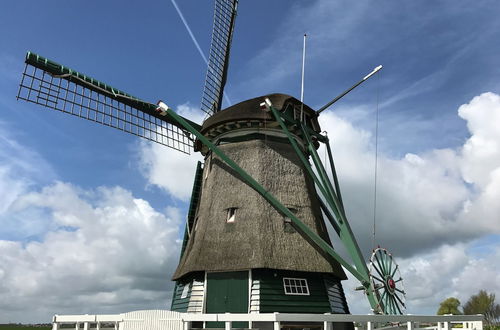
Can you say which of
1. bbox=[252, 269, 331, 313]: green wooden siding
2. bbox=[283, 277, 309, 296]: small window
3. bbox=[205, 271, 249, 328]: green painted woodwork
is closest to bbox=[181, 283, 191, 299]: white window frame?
bbox=[205, 271, 249, 328]: green painted woodwork

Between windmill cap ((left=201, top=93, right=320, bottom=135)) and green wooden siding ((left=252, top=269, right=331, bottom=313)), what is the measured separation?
5982 mm

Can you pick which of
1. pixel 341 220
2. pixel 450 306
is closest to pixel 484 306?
pixel 450 306

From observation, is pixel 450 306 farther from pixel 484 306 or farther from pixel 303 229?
pixel 303 229

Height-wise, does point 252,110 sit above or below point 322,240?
above

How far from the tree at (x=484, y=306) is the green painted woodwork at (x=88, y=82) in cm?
4856

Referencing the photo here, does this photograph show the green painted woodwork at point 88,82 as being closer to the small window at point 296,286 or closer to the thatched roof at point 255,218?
the thatched roof at point 255,218

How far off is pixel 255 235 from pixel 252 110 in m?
5.08

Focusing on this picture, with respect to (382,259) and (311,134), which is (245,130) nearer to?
(311,134)

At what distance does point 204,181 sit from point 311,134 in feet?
16.1

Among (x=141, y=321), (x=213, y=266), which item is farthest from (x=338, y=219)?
(x=141, y=321)

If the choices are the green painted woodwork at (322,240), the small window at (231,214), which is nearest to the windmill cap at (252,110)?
the green painted woodwork at (322,240)

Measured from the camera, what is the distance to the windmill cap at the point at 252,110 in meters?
17.3

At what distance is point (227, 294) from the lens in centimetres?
1457

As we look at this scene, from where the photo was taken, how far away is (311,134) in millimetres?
18391
